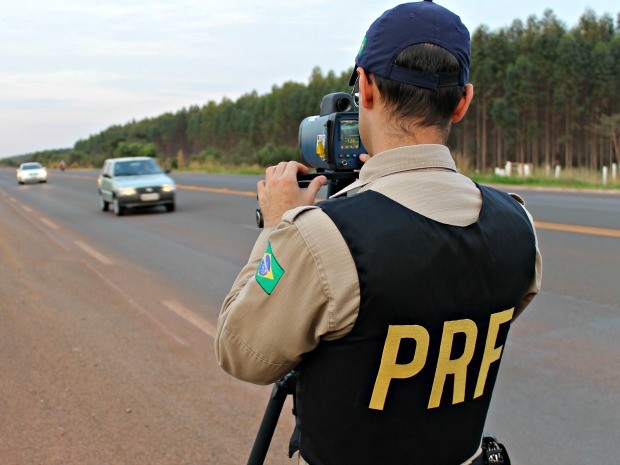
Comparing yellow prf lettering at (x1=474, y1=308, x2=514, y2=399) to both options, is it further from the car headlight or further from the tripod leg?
the car headlight

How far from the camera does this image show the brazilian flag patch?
139 cm

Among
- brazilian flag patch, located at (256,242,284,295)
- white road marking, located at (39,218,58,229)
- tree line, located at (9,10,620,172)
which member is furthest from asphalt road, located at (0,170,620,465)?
tree line, located at (9,10,620,172)

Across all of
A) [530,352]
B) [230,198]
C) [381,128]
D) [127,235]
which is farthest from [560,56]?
[381,128]

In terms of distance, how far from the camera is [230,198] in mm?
22000

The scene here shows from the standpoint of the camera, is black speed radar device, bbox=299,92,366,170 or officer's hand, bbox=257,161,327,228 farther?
black speed radar device, bbox=299,92,366,170

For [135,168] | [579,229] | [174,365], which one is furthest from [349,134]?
[135,168]

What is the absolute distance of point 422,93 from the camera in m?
1.44

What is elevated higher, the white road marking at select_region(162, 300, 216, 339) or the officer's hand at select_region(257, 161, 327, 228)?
the officer's hand at select_region(257, 161, 327, 228)

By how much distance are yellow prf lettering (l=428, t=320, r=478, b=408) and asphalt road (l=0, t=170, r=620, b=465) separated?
2.27 m

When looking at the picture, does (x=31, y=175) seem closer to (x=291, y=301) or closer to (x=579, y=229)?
(x=579, y=229)

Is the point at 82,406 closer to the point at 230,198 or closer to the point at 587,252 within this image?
the point at 587,252

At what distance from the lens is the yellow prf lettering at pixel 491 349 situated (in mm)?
1507

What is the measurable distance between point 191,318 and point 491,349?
5.14m

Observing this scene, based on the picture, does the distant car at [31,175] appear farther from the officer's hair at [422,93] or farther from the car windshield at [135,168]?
the officer's hair at [422,93]
